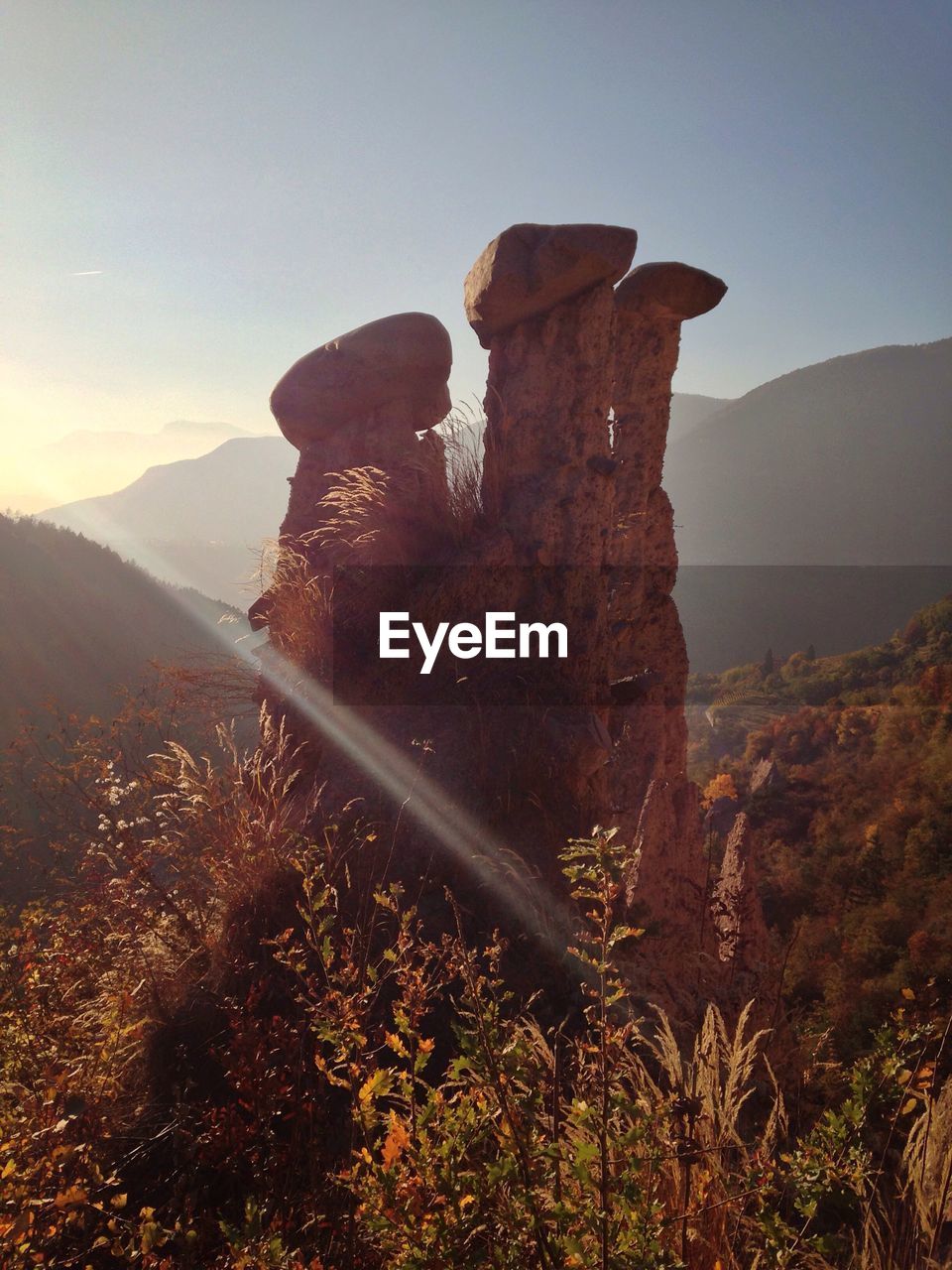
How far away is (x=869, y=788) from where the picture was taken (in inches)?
1292

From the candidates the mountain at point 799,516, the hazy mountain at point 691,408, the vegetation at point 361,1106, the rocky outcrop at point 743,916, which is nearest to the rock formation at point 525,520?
the rocky outcrop at point 743,916

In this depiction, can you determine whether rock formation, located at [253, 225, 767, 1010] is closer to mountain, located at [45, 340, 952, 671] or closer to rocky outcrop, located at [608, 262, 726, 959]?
rocky outcrop, located at [608, 262, 726, 959]

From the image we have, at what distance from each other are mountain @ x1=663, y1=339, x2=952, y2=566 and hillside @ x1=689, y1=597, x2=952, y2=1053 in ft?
102

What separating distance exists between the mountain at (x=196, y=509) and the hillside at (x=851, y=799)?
40263 millimetres

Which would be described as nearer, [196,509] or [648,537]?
[648,537]

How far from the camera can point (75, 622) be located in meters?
24.0

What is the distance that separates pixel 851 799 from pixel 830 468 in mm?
71677

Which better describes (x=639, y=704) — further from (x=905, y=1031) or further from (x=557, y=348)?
(x=905, y=1031)

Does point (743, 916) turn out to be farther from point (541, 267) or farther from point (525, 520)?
point (541, 267)

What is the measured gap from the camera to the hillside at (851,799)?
69.6 ft

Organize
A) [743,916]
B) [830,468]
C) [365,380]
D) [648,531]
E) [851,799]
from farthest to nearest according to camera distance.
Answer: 1. [830,468]
2. [851,799]
3. [648,531]
4. [365,380]
5. [743,916]

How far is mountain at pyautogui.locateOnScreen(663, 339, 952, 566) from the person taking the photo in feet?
255

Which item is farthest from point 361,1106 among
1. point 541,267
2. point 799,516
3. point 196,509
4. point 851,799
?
point 196,509

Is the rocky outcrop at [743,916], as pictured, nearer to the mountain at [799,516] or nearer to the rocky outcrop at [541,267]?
the rocky outcrop at [541,267]
